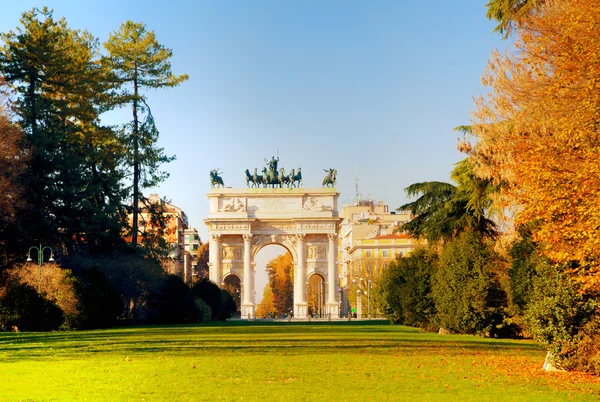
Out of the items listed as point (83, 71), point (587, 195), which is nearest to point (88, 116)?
point (83, 71)

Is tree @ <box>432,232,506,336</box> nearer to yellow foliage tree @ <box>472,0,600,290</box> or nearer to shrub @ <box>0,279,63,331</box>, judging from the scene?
yellow foliage tree @ <box>472,0,600,290</box>

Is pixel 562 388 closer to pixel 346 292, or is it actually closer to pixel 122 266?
pixel 122 266

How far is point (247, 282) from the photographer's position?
275ft

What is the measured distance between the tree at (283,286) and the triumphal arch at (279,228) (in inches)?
1519

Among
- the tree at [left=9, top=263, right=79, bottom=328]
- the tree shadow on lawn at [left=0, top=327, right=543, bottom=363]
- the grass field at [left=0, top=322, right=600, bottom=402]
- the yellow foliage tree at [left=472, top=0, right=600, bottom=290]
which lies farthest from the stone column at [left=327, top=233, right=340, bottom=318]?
the yellow foliage tree at [left=472, top=0, right=600, bottom=290]

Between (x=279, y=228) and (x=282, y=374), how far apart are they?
224ft

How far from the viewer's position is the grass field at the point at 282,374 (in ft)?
41.3

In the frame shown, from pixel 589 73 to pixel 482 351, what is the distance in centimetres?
897

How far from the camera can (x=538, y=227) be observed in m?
17.7

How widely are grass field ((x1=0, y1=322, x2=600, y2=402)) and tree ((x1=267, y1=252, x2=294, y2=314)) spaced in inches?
3982

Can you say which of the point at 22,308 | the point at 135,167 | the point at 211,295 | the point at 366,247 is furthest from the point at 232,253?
the point at 22,308

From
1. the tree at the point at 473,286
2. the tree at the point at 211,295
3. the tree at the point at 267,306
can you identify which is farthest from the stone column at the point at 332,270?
the tree at the point at 267,306

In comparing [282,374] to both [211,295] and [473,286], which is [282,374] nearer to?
[473,286]

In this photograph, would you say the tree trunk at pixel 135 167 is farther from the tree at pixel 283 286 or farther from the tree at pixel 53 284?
the tree at pixel 283 286
